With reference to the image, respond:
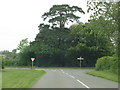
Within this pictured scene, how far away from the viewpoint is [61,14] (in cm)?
7312

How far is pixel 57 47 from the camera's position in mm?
71250

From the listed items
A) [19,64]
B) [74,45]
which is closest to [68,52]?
[74,45]

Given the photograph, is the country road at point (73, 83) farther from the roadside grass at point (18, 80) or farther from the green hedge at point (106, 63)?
the green hedge at point (106, 63)

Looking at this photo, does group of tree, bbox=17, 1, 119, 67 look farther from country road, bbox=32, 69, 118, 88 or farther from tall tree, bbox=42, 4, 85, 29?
country road, bbox=32, 69, 118, 88

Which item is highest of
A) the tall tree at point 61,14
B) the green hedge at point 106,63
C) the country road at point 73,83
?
the tall tree at point 61,14

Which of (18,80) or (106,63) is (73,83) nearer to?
(18,80)

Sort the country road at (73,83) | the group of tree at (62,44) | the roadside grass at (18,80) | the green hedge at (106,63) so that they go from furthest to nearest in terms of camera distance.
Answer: the group of tree at (62,44) → the green hedge at (106,63) → the roadside grass at (18,80) → the country road at (73,83)

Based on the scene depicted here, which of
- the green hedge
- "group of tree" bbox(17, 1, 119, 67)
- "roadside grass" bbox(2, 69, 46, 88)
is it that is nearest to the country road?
"roadside grass" bbox(2, 69, 46, 88)

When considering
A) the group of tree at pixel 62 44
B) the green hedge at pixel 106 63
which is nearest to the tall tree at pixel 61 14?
the group of tree at pixel 62 44

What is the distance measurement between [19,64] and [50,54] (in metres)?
12.6

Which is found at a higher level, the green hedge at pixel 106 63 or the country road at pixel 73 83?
the green hedge at pixel 106 63

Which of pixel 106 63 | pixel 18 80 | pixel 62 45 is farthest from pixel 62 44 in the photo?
pixel 18 80

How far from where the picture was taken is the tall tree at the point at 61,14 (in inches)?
2805

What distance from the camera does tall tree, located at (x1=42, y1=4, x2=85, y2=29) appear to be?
7125 cm
